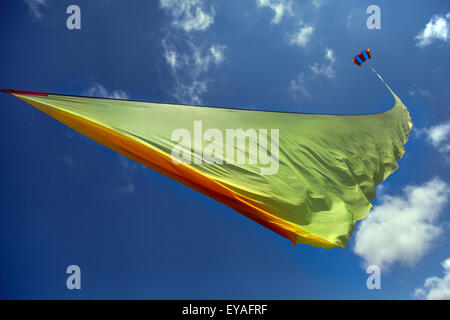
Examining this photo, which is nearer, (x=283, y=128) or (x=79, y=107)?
(x=79, y=107)

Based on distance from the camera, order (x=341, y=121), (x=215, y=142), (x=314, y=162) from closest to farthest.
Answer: (x=215, y=142)
(x=314, y=162)
(x=341, y=121)

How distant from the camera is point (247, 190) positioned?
4.67 meters

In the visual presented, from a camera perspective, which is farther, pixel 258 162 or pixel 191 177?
pixel 258 162

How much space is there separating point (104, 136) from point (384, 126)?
6580mm

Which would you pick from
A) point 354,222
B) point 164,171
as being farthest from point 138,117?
point 354,222

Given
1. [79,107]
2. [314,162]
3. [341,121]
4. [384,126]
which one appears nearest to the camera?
[79,107]

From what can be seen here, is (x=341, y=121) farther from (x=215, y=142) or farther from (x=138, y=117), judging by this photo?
(x=138, y=117)

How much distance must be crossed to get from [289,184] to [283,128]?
128 cm

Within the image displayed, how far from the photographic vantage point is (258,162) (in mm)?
5137

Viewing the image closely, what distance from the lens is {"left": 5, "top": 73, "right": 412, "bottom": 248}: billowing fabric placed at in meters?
4.57

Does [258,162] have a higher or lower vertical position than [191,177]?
higher

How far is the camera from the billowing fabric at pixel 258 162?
15.0 feet
